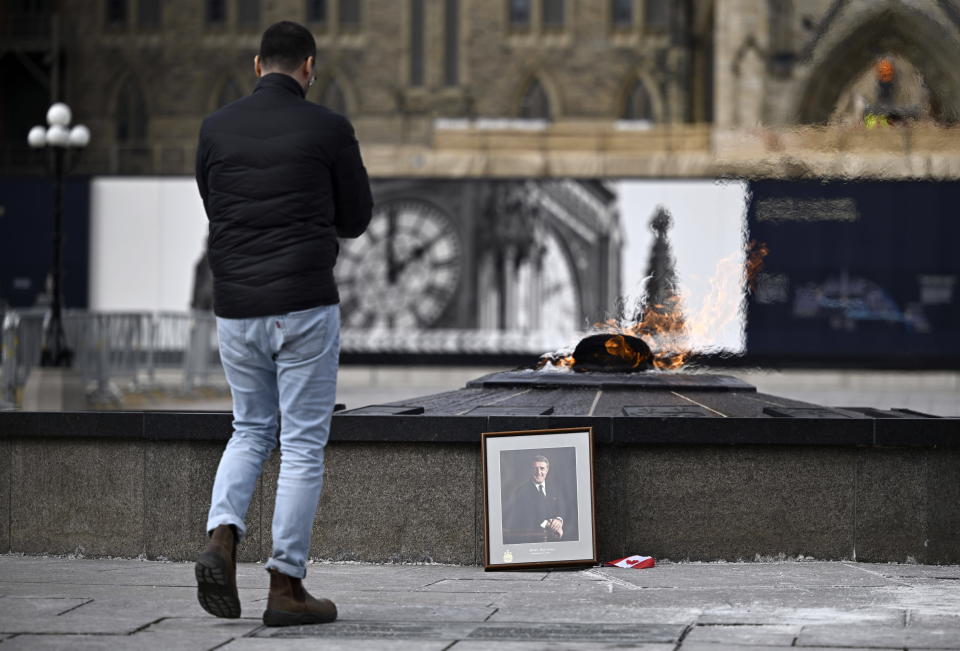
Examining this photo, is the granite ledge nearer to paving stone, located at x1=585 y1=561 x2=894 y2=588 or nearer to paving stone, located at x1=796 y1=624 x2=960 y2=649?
paving stone, located at x1=585 y1=561 x2=894 y2=588

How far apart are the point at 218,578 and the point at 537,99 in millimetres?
41155

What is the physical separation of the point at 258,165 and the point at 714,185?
28.7 meters

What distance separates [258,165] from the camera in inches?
217

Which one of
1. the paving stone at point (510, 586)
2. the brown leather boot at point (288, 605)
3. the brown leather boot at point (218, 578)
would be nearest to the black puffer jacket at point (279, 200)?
the brown leather boot at point (218, 578)

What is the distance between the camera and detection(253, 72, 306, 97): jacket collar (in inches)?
221

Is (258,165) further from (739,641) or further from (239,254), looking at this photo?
(739,641)

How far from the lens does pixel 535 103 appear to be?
45688 mm

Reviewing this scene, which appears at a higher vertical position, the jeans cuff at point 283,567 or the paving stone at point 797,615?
the jeans cuff at point 283,567

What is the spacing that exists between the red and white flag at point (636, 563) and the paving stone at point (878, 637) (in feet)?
5.82

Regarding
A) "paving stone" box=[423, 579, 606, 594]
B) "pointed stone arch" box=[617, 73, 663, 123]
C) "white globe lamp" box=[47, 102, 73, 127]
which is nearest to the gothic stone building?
"pointed stone arch" box=[617, 73, 663, 123]

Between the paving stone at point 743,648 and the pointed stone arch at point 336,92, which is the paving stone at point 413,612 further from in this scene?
the pointed stone arch at point 336,92

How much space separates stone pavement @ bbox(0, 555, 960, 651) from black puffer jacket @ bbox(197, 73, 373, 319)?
113cm

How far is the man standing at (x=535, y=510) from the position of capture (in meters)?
7.05

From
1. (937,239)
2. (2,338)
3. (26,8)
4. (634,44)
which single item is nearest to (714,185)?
(937,239)
